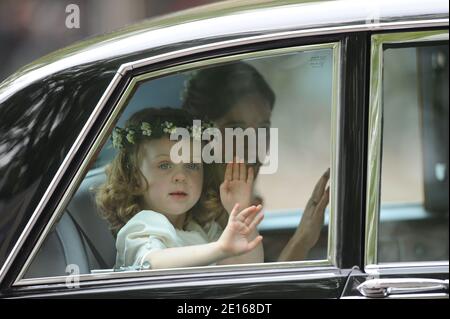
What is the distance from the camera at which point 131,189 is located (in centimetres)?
225

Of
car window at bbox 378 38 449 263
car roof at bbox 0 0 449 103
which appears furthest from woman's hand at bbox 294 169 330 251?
car window at bbox 378 38 449 263

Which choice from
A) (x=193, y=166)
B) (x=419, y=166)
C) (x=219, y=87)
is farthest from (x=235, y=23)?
(x=419, y=166)

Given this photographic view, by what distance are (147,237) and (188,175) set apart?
181 mm

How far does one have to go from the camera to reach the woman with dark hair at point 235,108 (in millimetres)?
2203

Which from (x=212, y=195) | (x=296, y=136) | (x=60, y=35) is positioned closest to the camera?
(x=212, y=195)

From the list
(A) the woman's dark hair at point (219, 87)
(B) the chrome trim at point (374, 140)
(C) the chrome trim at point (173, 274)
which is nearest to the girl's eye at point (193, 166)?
(A) the woman's dark hair at point (219, 87)

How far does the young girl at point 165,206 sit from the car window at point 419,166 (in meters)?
1.07

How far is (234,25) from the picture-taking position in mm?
2176

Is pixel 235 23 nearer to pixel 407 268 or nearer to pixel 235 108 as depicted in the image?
pixel 235 108

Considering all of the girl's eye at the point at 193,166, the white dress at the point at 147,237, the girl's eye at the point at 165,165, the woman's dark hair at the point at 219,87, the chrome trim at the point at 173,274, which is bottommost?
the chrome trim at the point at 173,274

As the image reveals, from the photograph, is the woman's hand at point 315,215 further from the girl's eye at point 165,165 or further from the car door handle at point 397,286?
the girl's eye at point 165,165
